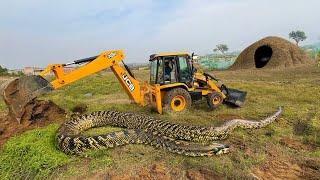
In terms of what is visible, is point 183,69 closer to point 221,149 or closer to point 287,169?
point 221,149

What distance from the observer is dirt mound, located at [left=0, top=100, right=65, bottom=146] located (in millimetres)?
11367

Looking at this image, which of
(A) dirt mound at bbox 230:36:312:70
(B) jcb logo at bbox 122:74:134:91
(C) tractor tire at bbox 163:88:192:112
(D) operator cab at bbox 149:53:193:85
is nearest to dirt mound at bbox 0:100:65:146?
(B) jcb logo at bbox 122:74:134:91

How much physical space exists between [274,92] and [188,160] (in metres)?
11.5

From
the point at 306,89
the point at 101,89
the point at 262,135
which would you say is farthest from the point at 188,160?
the point at 101,89

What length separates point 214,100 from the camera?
1552cm

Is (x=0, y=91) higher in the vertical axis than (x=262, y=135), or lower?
higher

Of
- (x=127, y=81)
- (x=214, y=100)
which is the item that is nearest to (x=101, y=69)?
(x=127, y=81)

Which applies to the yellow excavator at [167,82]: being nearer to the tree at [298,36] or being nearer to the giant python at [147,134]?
the giant python at [147,134]

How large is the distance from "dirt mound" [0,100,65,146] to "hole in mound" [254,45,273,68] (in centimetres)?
3139

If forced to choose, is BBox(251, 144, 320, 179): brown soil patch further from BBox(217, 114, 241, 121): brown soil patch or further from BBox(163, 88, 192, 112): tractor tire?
BBox(163, 88, 192, 112): tractor tire

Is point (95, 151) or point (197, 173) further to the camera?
point (95, 151)

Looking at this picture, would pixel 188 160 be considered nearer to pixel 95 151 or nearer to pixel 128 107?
pixel 95 151

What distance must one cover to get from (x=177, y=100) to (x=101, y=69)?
2.90 m

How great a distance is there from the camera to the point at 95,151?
9211 mm
